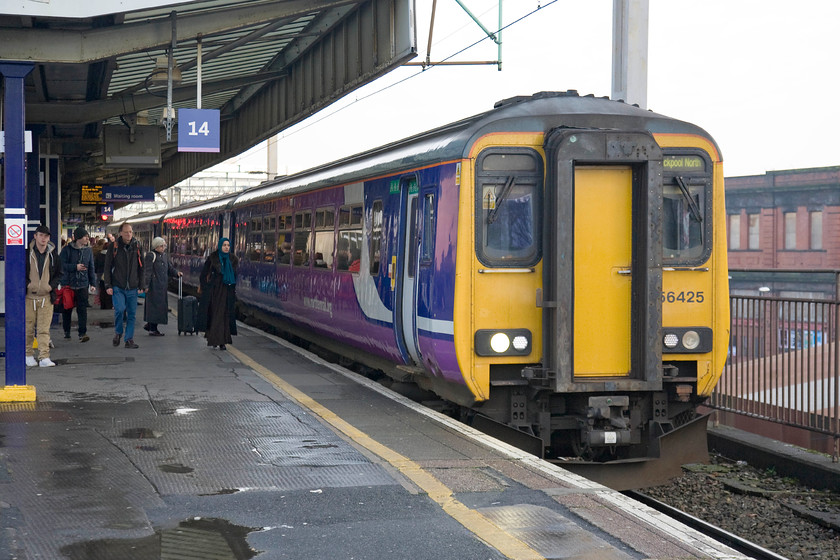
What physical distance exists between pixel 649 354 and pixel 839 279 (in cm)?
191

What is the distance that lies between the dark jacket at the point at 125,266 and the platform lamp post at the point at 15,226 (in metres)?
5.08

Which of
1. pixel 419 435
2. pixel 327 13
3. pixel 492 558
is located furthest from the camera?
pixel 327 13

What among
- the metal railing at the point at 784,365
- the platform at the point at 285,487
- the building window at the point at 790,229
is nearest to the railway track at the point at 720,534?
the platform at the point at 285,487

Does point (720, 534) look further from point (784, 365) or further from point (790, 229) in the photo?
point (790, 229)

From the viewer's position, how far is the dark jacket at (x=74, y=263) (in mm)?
15016

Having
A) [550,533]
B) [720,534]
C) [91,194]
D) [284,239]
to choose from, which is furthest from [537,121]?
[91,194]

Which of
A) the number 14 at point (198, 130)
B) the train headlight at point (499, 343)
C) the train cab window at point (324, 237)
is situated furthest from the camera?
the number 14 at point (198, 130)

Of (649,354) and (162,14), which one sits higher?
(162,14)

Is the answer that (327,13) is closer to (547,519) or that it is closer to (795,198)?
(547,519)

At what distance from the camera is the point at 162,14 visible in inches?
485

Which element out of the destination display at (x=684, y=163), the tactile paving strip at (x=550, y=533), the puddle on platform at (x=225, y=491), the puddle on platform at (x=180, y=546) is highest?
the destination display at (x=684, y=163)

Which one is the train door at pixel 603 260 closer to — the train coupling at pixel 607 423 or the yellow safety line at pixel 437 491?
the train coupling at pixel 607 423

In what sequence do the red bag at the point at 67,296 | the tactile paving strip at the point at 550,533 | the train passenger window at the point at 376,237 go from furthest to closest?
the red bag at the point at 67,296, the train passenger window at the point at 376,237, the tactile paving strip at the point at 550,533

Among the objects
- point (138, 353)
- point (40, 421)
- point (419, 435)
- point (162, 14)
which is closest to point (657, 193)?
point (419, 435)
